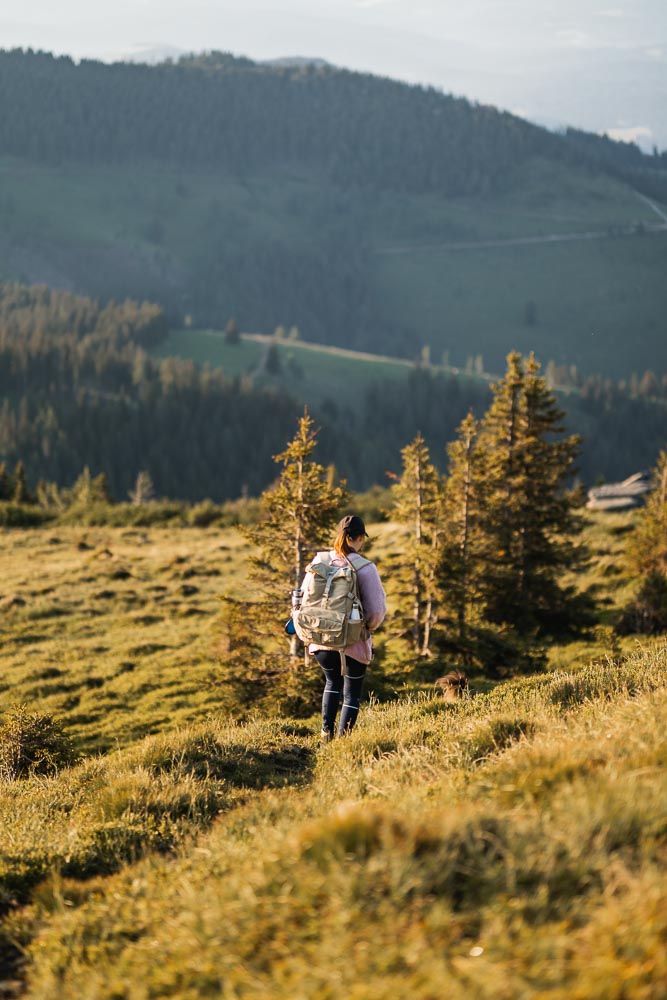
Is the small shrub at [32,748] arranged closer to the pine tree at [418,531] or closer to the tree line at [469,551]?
the tree line at [469,551]

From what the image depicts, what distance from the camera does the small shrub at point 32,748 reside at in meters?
11.9

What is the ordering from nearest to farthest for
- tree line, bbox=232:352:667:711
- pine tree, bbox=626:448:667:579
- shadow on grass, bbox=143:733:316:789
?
shadow on grass, bbox=143:733:316:789 → tree line, bbox=232:352:667:711 → pine tree, bbox=626:448:667:579

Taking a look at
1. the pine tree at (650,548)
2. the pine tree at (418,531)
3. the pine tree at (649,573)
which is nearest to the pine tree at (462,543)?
the pine tree at (418,531)

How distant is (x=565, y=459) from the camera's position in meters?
26.2

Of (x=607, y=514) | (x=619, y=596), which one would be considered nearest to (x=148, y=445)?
(x=607, y=514)

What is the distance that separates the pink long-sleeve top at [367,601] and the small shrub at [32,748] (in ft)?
15.0

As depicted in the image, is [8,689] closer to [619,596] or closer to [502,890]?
[619,596]

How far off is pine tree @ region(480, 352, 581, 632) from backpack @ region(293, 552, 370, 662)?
48.3 ft

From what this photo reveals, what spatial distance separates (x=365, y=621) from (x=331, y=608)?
0.47m

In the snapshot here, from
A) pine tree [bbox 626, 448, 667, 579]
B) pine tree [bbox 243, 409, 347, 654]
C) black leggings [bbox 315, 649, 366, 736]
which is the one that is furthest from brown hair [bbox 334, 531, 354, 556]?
pine tree [bbox 626, 448, 667, 579]

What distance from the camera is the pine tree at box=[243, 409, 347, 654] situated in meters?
18.7

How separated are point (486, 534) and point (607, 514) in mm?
26892

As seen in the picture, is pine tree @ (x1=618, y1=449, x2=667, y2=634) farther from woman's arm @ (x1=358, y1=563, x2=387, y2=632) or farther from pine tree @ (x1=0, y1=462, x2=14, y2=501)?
pine tree @ (x1=0, y1=462, x2=14, y2=501)

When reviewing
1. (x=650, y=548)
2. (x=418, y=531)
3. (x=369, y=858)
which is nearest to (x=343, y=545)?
(x=369, y=858)
